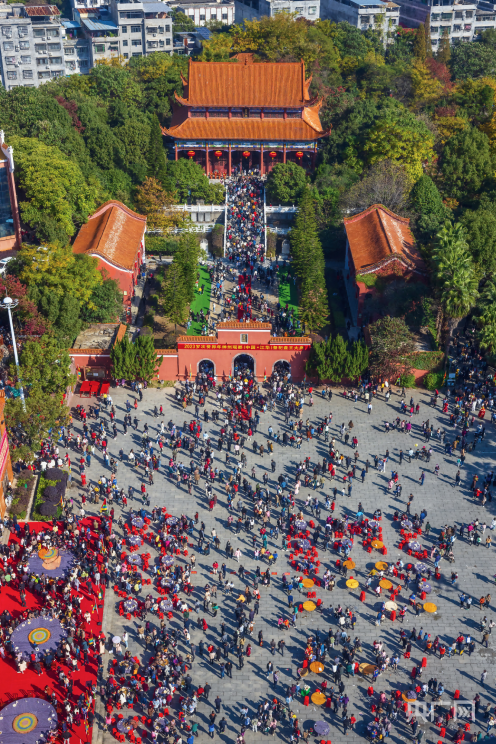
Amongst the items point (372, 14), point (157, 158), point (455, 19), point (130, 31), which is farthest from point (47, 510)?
point (455, 19)

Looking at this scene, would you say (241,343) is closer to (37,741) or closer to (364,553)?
(364,553)

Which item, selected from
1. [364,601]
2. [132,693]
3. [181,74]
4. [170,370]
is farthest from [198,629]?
[181,74]

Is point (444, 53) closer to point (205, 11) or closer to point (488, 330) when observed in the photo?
point (205, 11)

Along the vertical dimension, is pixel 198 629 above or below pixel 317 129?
below

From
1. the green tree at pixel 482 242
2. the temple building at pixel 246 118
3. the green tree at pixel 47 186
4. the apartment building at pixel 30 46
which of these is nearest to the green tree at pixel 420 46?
the temple building at pixel 246 118

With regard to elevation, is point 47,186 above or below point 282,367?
above

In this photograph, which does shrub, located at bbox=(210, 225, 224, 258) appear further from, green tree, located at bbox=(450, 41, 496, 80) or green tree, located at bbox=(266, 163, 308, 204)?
green tree, located at bbox=(450, 41, 496, 80)
